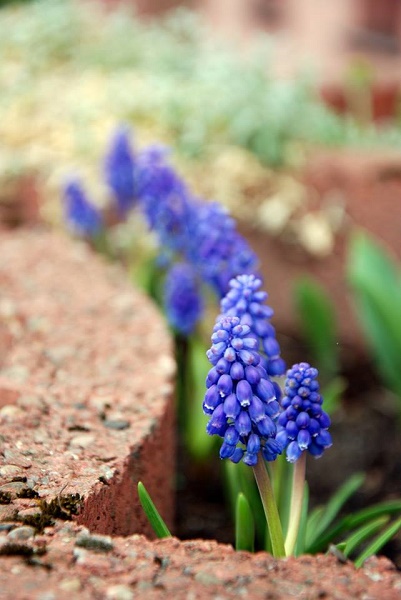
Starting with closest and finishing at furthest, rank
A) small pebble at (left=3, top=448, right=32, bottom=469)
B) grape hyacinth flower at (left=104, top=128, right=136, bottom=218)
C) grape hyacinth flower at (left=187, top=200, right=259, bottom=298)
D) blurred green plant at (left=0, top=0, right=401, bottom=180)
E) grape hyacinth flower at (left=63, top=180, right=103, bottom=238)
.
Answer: small pebble at (left=3, top=448, right=32, bottom=469), grape hyacinth flower at (left=187, top=200, right=259, bottom=298), grape hyacinth flower at (left=104, top=128, right=136, bottom=218), grape hyacinth flower at (left=63, top=180, right=103, bottom=238), blurred green plant at (left=0, top=0, right=401, bottom=180)

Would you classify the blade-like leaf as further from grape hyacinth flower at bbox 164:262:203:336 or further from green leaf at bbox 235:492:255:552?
grape hyacinth flower at bbox 164:262:203:336

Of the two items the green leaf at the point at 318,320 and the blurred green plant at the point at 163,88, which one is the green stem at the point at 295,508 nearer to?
the green leaf at the point at 318,320

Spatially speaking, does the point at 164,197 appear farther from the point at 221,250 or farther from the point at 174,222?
the point at 221,250

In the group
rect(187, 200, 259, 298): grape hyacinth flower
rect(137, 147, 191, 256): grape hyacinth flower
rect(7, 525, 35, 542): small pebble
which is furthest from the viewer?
rect(137, 147, 191, 256): grape hyacinth flower

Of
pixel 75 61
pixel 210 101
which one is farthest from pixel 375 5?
pixel 210 101

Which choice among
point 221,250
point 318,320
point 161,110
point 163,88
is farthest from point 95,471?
point 163,88

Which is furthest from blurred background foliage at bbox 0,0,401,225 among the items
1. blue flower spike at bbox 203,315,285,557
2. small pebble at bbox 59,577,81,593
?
small pebble at bbox 59,577,81,593
